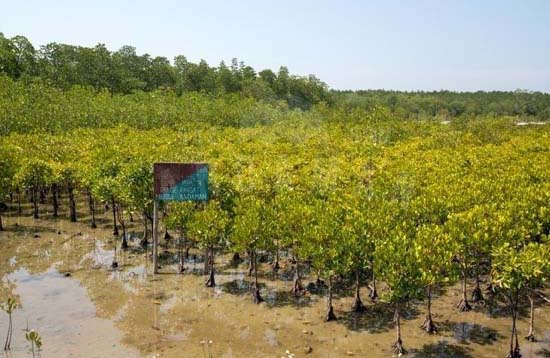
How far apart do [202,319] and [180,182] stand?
25.2ft

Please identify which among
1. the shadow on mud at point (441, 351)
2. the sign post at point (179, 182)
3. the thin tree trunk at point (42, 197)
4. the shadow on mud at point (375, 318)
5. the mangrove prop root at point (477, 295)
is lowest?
the shadow on mud at point (441, 351)

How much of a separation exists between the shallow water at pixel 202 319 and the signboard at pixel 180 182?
4412 mm

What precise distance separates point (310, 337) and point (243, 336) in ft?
8.66

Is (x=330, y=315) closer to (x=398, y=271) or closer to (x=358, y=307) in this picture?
(x=358, y=307)

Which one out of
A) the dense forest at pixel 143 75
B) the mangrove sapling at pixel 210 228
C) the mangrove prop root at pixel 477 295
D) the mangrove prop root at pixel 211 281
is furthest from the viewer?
the dense forest at pixel 143 75

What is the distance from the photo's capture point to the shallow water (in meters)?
18.1

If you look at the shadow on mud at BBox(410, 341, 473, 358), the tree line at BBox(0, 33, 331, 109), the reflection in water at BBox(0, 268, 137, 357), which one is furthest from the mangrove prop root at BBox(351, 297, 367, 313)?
the tree line at BBox(0, 33, 331, 109)

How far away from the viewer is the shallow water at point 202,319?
18.1m

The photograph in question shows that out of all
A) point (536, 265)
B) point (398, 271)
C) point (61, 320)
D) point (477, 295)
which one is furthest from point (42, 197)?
point (536, 265)

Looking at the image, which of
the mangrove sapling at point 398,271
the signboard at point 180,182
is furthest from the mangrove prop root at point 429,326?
the signboard at point 180,182

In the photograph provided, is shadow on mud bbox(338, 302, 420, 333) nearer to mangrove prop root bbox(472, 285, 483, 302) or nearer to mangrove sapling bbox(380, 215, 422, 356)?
mangrove sapling bbox(380, 215, 422, 356)

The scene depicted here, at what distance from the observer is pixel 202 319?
20.7 m

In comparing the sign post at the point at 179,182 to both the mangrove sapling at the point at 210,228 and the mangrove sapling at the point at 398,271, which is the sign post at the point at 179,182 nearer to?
the mangrove sapling at the point at 210,228

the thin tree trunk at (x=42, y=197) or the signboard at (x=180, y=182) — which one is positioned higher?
the signboard at (x=180, y=182)
